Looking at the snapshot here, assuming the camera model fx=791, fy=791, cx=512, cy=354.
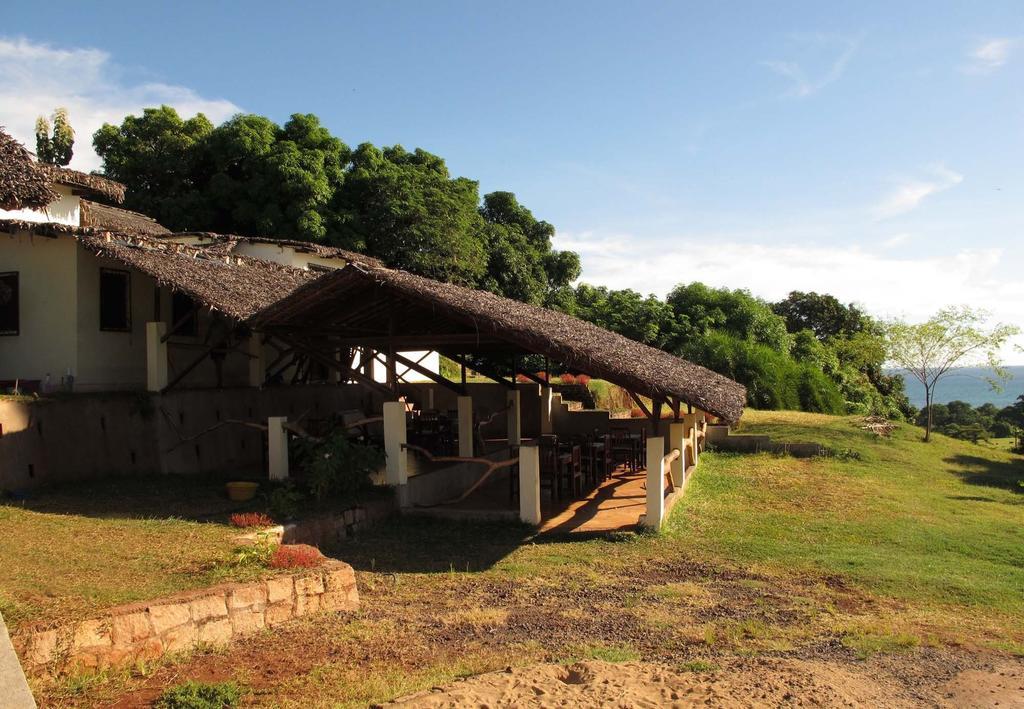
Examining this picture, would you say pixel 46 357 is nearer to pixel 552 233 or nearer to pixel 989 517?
pixel 989 517

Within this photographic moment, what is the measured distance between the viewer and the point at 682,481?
13664mm

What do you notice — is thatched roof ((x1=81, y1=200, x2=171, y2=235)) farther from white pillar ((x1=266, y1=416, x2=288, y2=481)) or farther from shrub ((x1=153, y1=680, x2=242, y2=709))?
shrub ((x1=153, y1=680, x2=242, y2=709))

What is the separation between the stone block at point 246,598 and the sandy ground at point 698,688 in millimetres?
2228

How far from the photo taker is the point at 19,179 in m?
9.06

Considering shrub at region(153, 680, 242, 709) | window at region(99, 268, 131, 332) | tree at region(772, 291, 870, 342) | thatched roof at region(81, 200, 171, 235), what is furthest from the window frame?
tree at region(772, 291, 870, 342)

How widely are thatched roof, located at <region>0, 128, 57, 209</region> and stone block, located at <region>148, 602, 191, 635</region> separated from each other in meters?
5.68

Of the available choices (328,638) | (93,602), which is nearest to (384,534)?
(328,638)

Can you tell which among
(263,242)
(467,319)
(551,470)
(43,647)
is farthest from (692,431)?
(43,647)

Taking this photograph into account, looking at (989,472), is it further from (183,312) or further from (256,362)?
(183,312)

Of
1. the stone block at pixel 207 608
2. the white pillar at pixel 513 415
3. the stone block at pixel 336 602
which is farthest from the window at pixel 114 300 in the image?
the stone block at pixel 207 608

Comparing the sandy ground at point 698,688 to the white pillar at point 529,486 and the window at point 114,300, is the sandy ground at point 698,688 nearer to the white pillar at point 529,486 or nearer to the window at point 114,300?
the white pillar at point 529,486

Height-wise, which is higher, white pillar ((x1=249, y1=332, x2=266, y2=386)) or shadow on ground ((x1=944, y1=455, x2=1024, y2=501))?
white pillar ((x1=249, y1=332, x2=266, y2=386))

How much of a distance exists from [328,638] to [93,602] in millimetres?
1762

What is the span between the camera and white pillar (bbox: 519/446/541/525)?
1102cm
